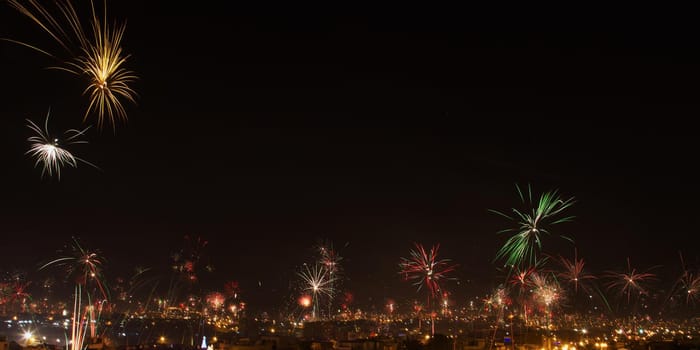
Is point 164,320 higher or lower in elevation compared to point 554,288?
lower

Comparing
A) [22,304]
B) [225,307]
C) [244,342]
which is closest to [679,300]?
[225,307]

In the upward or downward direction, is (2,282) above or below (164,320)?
above

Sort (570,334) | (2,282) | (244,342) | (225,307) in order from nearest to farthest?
(244,342) < (570,334) < (2,282) < (225,307)

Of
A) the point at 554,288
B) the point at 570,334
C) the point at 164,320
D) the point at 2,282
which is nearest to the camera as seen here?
the point at 554,288

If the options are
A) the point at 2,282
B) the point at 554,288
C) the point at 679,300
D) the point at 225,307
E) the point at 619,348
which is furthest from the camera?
the point at 225,307

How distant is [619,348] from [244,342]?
22704mm

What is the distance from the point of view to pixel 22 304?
306 feet

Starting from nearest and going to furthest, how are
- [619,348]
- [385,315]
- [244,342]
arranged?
[244,342] < [619,348] < [385,315]

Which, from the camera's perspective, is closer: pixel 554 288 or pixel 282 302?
pixel 554 288

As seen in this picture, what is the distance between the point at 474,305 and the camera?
119688mm

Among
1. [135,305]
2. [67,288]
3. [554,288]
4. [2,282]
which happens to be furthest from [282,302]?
[554,288]

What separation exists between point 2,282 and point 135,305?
101 ft

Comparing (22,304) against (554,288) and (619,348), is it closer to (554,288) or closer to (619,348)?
(554,288)

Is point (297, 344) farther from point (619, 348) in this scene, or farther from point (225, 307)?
point (225, 307)
